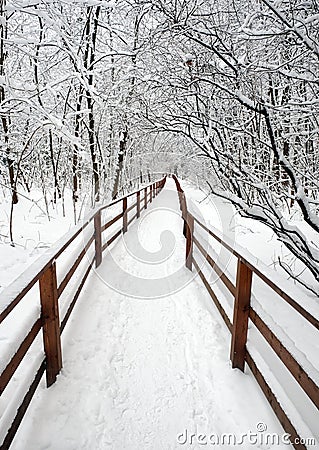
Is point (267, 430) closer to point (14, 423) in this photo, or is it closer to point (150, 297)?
point (14, 423)

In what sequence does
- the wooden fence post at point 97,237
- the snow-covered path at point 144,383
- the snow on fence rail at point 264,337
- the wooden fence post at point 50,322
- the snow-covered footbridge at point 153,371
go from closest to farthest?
the snow on fence rail at point 264,337 → the snow-covered footbridge at point 153,371 → the snow-covered path at point 144,383 → the wooden fence post at point 50,322 → the wooden fence post at point 97,237

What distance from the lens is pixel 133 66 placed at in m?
4.70

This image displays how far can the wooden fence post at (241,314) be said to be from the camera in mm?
2363

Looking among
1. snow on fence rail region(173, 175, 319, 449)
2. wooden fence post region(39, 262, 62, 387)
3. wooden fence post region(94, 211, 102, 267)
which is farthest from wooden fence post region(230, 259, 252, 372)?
wooden fence post region(94, 211, 102, 267)

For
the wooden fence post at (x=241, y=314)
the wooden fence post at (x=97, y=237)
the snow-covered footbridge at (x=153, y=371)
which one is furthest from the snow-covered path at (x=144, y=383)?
the wooden fence post at (x=97, y=237)

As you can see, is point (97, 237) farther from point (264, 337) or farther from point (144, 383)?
point (264, 337)

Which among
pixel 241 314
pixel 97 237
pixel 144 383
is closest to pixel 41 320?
pixel 144 383

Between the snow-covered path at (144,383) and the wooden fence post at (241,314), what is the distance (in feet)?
0.42

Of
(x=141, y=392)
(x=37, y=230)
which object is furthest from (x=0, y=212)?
(x=141, y=392)

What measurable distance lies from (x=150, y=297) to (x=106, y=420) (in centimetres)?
200

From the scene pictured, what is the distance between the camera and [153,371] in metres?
2.62


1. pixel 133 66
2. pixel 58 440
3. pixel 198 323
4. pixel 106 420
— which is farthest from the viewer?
pixel 133 66

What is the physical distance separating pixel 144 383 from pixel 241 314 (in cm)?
94

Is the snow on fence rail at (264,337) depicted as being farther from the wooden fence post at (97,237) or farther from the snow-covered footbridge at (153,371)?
the wooden fence post at (97,237)
